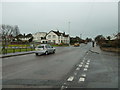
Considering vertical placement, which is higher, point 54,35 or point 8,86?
point 54,35

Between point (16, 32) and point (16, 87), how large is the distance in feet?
228

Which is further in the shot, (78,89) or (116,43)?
(116,43)

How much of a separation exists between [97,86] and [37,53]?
1545 centimetres

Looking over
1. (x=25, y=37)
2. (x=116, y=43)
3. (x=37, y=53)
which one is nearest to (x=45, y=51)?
(x=37, y=53)

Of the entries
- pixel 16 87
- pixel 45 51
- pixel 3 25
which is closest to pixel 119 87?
pixel 16 87

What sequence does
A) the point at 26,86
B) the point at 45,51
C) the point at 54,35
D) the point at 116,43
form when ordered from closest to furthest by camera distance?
the point at 26,86, the point at 45,51, the point at 116,43, the point at 54,35

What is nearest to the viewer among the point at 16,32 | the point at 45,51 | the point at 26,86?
the point at 26,86

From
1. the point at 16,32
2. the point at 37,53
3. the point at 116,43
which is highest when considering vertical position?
the point at 16,32

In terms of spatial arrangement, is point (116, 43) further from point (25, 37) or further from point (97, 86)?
point (25, 37)

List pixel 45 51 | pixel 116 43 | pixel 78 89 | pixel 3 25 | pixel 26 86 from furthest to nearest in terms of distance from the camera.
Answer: pixel 3 25 < pixel 116 43 < pixel 45 51 < pixel 26 86 < pixel 78 89

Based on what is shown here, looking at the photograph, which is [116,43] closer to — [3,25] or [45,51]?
[45,51]

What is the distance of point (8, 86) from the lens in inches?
199

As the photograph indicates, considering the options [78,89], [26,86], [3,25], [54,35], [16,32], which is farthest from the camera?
[54,35]

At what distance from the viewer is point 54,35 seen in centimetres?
8631
